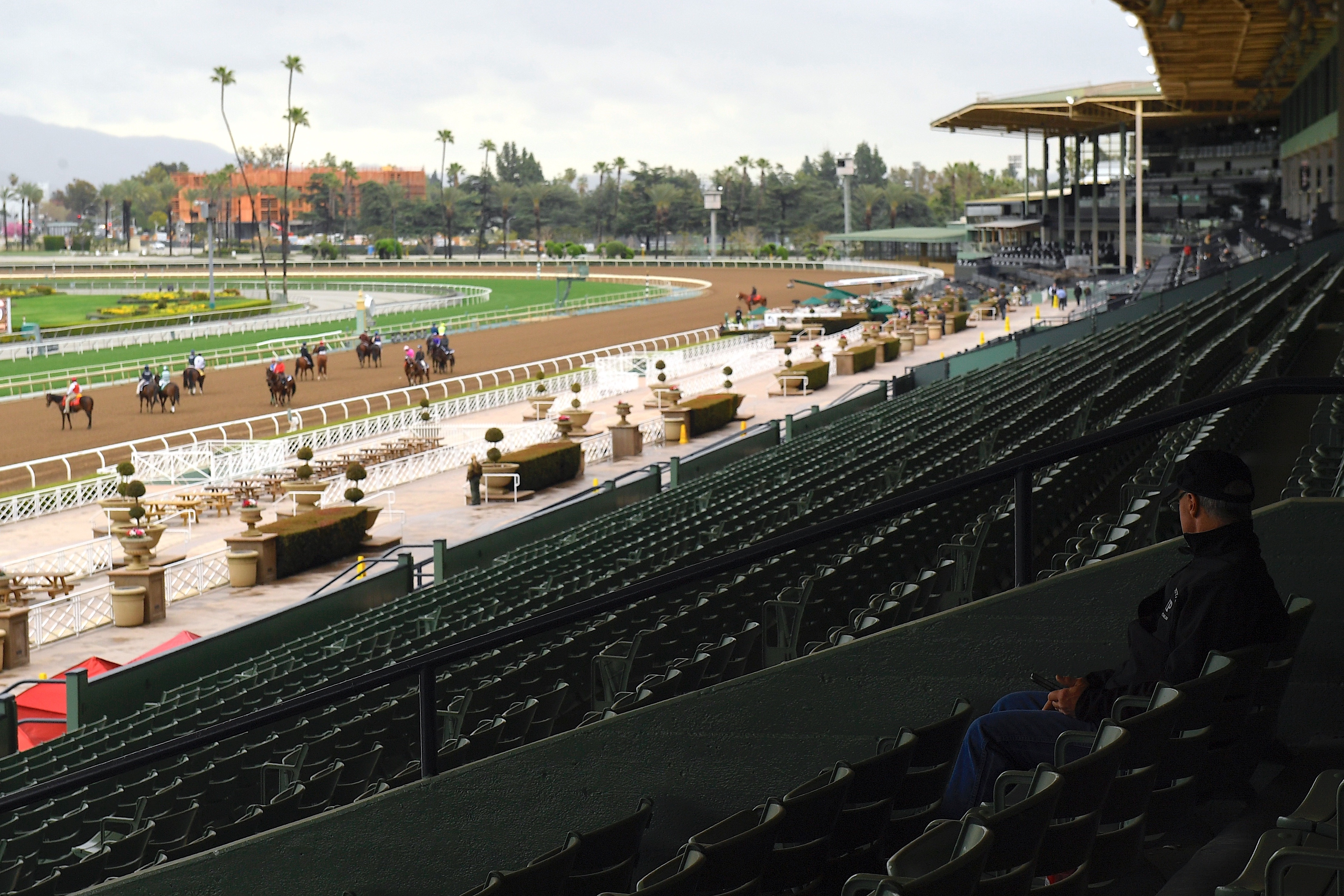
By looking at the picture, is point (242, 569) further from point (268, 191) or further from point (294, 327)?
point (268, 191)

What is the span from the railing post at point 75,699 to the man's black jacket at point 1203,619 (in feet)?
28.2

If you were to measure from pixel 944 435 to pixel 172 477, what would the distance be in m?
14.5

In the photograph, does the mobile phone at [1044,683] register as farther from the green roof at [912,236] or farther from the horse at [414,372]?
the green roof at [912,236]

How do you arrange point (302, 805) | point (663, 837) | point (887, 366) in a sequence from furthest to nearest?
1. point (887, 366)
2. point (302, 805)
3. point (663, 837)

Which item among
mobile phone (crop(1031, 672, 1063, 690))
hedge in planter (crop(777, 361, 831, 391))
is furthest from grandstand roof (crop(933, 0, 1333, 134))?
mobile phone (crop(1031, 672, 1063, 690))

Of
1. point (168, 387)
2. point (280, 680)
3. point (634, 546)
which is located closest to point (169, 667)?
point (280, 680)

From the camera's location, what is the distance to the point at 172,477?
2181 centimetres

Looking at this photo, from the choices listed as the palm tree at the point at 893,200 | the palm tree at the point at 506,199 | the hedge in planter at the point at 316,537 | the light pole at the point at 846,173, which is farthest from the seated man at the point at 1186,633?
the palm tree at the point at 506,199

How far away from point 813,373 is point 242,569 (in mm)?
18526

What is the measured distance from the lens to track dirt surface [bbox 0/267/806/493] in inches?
1055

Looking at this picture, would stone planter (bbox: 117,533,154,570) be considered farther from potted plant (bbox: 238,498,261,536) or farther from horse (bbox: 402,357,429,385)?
horse (bbox: 402,357,429,385)

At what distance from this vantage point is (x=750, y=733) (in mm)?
4062

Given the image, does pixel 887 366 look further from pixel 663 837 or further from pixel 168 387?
pixel 663 837

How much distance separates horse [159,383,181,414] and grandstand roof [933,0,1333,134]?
72.7 ft
